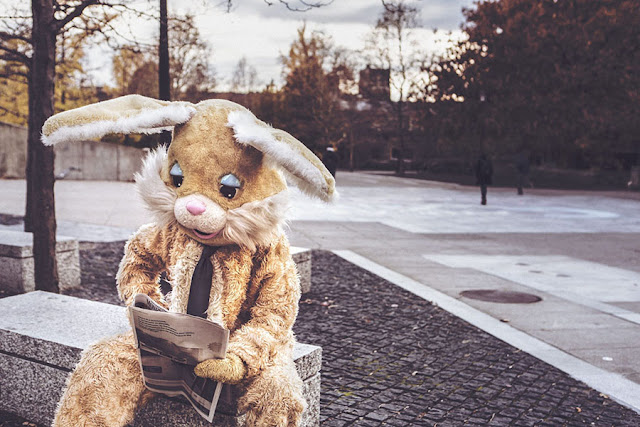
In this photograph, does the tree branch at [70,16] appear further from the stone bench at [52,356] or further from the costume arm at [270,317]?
the costume arm at [270,317]

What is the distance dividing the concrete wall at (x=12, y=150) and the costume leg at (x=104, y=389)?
22.8 m

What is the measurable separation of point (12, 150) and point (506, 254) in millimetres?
19141

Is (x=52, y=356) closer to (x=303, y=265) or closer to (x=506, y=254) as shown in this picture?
(x=303, y=265)

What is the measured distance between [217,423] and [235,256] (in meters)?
0.70

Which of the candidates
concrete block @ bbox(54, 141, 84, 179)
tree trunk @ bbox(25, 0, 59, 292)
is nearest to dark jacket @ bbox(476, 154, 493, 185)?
concrete block @ bbox(54, 141, 84, 179)

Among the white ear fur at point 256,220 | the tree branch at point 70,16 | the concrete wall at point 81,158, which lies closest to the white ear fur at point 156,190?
the white ear fur at point 256,220

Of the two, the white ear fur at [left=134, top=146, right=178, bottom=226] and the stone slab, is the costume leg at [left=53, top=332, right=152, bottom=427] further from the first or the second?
the stone slab

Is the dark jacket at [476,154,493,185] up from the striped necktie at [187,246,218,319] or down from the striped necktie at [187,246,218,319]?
up

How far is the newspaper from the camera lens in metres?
2.30

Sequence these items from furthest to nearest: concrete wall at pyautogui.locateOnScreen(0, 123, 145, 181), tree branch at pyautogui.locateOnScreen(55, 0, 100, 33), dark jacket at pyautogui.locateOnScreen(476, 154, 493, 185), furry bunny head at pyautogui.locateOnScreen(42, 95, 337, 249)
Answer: concrete wall at pyautogui.locateOnScreen(0, 123, 145, 181)
dark jacket at pyautogui.locateOnScreen(476, 154, 493, 185)
tree branch at pyautogui.locateOnScreen(55, 0, 100, 33)
furry bunny head at pyautogui.locateOnScreen(42, 95, 337, 249)

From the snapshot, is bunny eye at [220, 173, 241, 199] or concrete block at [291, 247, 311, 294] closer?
bunny eye at [220, 173, 241, 199]

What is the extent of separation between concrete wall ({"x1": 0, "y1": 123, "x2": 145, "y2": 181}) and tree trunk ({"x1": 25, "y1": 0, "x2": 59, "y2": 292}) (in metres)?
18.7

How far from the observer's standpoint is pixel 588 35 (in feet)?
93.5

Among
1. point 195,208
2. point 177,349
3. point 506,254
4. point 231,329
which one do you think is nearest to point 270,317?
point 231,329
